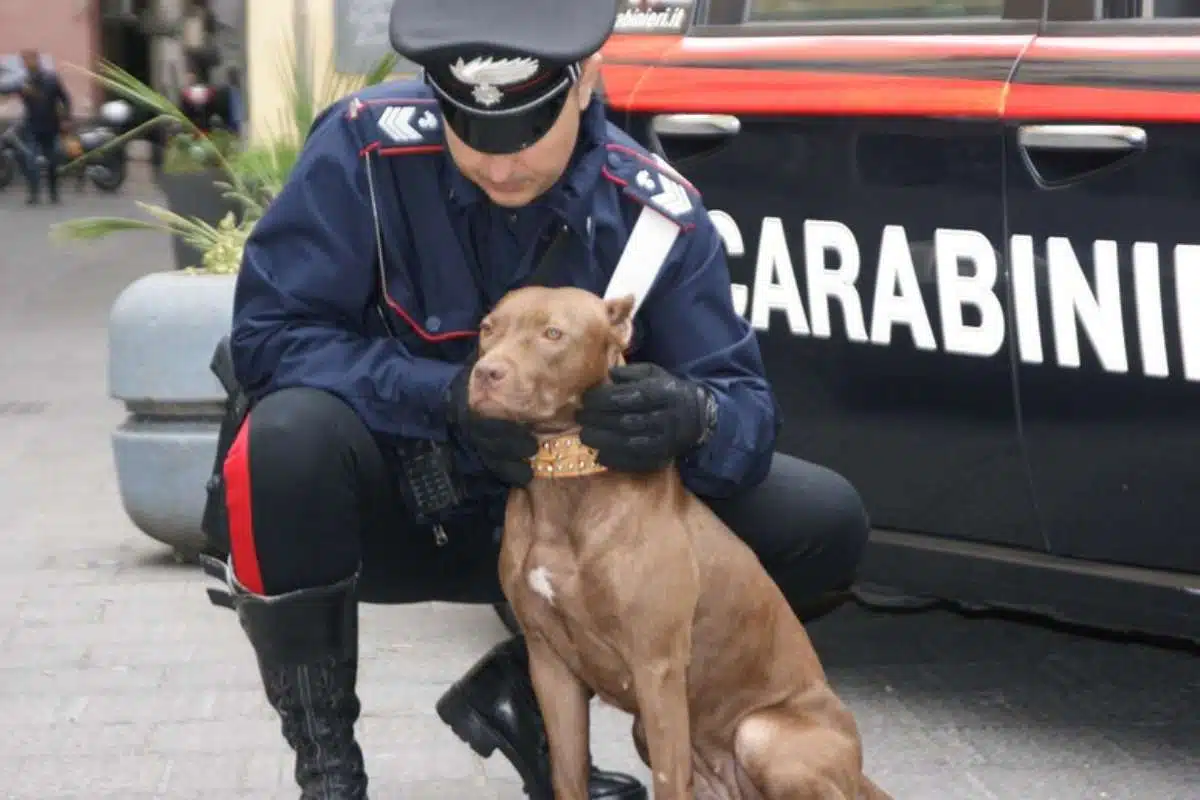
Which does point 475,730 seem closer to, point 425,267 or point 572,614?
point 572,614

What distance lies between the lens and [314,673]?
2.85 m

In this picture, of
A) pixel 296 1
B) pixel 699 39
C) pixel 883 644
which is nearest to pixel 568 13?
pixel 699 39

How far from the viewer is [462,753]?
138 inches

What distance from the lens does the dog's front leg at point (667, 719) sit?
251cm

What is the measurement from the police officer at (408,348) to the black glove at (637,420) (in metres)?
0.06

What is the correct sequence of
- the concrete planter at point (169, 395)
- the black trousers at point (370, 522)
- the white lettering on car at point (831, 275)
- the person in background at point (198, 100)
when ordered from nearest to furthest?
1. the black trousers at point (370, 522)
2. the white lettering on car at point (831, 275)
3. the concrete planter at point (169, 395)
4. the person in background at point (198, 100)

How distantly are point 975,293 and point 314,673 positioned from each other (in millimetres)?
1247

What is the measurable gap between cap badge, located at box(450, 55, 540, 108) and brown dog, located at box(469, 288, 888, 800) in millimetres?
269

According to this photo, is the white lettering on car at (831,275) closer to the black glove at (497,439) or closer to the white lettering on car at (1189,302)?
the white lettering on car at (1189,302)

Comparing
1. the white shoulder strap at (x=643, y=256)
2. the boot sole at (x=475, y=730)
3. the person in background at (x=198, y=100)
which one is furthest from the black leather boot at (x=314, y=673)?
the person in background at (x=198, y=100)

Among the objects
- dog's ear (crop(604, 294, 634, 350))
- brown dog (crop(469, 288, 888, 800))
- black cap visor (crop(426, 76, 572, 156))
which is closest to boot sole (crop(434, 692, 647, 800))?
brown dog (crop(469, 288, 888, 800))

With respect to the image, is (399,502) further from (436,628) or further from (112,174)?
(112,174)

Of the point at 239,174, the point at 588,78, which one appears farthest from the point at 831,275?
the point at 239,174

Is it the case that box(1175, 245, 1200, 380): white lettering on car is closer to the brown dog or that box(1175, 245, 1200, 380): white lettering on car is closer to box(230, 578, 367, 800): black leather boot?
the brown dog
